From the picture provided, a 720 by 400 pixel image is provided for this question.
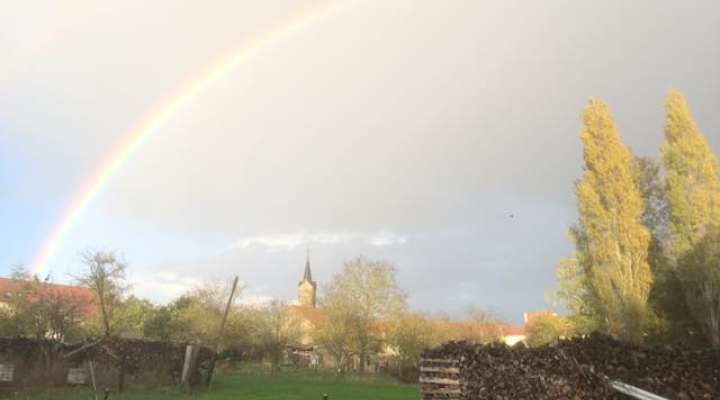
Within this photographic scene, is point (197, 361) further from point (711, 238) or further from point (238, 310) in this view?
point (238, 310)

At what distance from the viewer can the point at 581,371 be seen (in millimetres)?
11047

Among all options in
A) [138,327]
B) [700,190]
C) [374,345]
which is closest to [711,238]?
[700,190]

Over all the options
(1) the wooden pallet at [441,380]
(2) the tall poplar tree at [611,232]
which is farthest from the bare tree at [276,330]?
(1) the wooden pallet at [441,380]

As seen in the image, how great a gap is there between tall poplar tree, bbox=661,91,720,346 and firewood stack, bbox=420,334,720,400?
14.5 m

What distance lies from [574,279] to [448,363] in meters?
20.2

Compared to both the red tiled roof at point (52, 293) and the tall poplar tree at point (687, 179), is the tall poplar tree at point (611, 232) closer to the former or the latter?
the tall poplar tree at point (687, 179)

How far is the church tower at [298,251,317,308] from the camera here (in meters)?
144

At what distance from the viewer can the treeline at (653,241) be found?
78.6ft

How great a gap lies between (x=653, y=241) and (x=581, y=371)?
736 inches

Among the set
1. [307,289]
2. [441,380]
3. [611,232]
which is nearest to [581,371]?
[441,380]

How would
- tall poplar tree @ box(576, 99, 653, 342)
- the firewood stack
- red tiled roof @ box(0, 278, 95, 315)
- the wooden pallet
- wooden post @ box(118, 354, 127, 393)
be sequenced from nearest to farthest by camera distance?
1. the firewood stack
2. the wooden pallet
3. wooden post @ box(118, 354, 127, 393)
4. tall poplar tree @ box(576, 99, 653, 342)
5. red tiled roof @ box(0, 278, 95, 315)

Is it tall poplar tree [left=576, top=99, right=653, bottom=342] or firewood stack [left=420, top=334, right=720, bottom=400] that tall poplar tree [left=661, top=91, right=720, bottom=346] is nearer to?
tall poplar tree [left=576, top=99, right=653, bottom=342]

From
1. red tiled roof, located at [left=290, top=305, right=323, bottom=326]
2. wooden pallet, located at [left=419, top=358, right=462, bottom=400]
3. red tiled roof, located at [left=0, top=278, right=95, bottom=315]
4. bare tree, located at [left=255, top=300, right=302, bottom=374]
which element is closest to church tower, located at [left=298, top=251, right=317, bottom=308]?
red tiled roof, located at [left=290, top=305, right=323, bottom=326]

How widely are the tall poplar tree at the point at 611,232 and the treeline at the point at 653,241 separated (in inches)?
1.5
